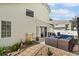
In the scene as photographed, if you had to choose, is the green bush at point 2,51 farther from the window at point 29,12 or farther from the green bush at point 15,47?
the window at point 29,12

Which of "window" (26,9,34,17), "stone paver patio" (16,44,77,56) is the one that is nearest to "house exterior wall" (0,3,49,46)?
"window" (26,9,34,17)

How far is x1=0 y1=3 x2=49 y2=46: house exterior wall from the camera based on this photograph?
15.9ft

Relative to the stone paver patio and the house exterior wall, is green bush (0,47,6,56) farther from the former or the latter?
the stone paver patio

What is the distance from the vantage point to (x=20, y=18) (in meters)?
4.91

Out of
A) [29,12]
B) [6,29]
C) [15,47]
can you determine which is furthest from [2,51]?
[29,12]

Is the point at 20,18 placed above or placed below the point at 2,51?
above

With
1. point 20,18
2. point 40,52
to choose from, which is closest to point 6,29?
point 20,18

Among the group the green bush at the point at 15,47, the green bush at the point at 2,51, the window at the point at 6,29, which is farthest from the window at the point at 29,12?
the green bush at the point at 2,51

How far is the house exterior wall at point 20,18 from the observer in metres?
4.85

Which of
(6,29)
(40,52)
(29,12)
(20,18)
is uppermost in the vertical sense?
(29,12)

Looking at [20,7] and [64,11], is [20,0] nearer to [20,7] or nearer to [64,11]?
[20,7]

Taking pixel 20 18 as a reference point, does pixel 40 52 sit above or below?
below

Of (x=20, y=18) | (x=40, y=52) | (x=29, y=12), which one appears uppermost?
(x=29, y=12)

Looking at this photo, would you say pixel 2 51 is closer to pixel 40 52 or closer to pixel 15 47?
pixel 15 47
